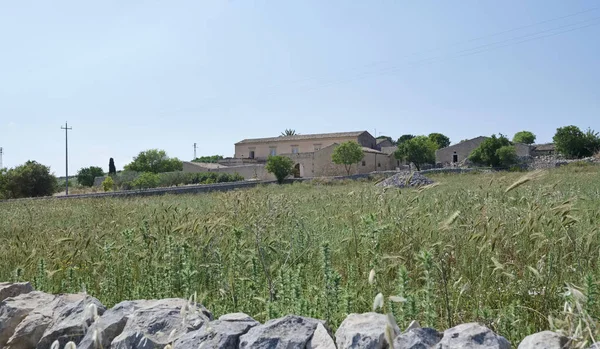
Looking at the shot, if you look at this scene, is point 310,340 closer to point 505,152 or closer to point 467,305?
point 467,305

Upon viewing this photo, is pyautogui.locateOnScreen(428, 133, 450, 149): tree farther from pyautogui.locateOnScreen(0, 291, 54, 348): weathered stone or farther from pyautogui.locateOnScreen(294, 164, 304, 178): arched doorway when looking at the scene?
pyautogui.locateOnScreen(0, 291, 54, 348): weathered stone

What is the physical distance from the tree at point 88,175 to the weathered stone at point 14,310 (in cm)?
6779

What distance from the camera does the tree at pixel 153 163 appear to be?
2741 inches

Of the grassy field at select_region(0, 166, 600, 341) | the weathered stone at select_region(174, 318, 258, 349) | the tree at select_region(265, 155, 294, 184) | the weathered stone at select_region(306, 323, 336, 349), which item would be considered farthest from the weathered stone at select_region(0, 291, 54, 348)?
the tree at select_region(265, 155, 294, 184)

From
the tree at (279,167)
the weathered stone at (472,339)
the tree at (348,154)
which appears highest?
the tree at (348,154)

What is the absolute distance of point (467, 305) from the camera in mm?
3379

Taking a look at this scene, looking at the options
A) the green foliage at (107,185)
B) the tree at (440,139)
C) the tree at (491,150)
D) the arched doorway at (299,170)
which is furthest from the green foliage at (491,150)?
the green foliage at (107,185)

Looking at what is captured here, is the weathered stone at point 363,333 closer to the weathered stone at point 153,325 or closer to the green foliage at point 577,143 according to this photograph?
the weathered stone at point 153,325

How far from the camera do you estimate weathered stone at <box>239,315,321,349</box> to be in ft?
7.50

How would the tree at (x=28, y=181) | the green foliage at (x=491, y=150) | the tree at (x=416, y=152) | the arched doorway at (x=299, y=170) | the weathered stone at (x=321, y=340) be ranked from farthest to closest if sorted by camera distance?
the tree at (x=416, y=152)
the arched doorway at (x=299, y=170)
the green foliage at (x=491, y=150)
the tree at (x=28, y=181)
the weathered stone at (x=321, y=340)

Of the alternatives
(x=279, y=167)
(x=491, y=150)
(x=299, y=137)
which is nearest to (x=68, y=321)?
(x=279, y=167)

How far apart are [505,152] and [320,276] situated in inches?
2058

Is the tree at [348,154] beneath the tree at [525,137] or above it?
beneath

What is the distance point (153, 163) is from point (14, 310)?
69785 mm
